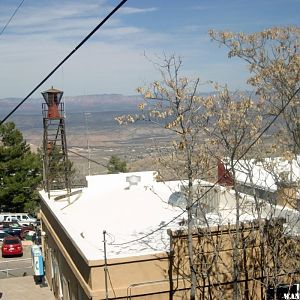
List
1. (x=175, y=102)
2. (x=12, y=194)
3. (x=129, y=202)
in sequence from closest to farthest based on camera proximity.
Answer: (x=175, y=102), (x=129, y=202), (x=12, y=194)

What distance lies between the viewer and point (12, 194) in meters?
44.8

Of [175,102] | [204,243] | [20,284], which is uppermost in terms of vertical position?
[175,102]

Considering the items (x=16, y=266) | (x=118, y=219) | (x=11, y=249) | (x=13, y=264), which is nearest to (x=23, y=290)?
(x=16, y=266)

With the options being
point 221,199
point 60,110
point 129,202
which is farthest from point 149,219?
point 60,110

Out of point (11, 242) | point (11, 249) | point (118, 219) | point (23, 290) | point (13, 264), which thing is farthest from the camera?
point (11, 242)

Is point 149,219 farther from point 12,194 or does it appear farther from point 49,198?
point 12,194

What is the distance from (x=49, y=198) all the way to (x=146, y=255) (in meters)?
11.3

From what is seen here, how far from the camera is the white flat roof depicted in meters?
13.0

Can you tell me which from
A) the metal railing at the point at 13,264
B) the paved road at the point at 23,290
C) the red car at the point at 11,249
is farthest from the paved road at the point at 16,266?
the paved road at the point at 23,290

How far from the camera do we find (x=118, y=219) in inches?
645

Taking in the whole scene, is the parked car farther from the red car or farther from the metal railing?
the metal railing

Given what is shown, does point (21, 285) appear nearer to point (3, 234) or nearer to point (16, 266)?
point (16, 266)

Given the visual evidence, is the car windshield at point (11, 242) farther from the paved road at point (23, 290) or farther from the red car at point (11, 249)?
the paved road at point (23, 290)

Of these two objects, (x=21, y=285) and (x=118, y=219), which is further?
(x=21, y=285)
